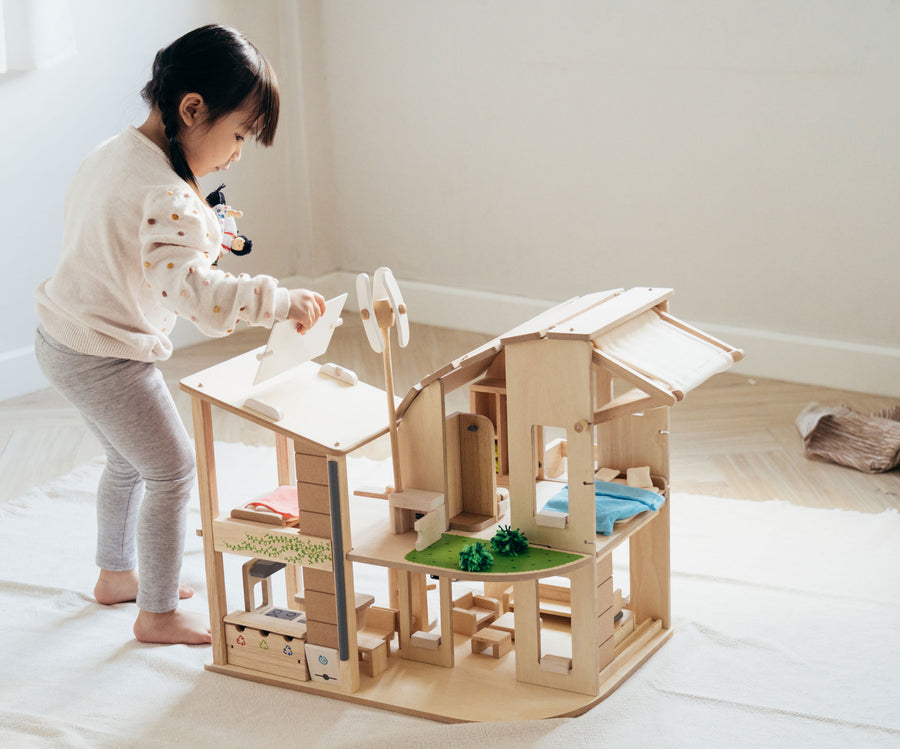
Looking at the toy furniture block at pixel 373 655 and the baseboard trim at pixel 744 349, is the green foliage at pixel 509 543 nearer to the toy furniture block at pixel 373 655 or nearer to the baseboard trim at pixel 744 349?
the toy furniture block at pixel 373 655

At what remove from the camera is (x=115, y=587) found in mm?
1983

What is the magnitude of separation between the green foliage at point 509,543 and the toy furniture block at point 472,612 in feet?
0.86

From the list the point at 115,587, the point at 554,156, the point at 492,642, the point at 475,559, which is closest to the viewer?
the point at 475,559

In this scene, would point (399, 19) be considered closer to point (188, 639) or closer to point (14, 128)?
point (14, 128)

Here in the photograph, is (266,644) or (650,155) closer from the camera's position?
(266,644)

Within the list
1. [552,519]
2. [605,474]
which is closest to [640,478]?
[605,474]

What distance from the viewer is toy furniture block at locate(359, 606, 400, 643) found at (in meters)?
1.75

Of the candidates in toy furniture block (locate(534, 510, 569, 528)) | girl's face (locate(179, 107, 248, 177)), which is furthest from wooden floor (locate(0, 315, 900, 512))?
girl's face (locate(179, 107, 248, 177))

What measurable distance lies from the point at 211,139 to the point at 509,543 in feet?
2.26

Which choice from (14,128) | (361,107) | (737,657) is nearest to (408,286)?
(361,107)

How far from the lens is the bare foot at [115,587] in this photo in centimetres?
198

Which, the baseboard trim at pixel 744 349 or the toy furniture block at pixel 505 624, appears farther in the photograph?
the baseboard trim at pixel 744 349

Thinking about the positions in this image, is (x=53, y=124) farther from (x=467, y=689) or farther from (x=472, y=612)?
(x=467, y=689)

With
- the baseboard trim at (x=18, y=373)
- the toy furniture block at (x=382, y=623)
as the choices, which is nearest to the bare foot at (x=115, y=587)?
the toy furniture block at (x=382, y=623)
